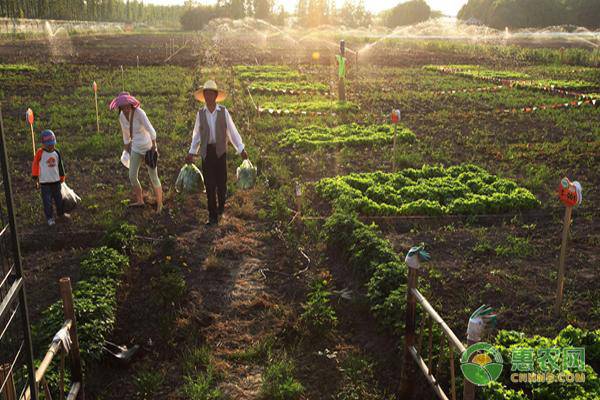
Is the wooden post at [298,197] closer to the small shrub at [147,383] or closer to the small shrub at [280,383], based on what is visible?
the small shrub at [280,383]

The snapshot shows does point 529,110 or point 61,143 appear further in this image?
point 529,110

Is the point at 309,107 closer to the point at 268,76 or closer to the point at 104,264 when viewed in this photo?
the point at 268,76

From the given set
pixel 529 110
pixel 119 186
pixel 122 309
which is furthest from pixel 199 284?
pixel 529 110

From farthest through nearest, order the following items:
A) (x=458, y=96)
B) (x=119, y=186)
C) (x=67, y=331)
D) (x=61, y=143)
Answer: (x=458, y=96) < (x=61, y=143) < (x=119, y=186) < (x=67, y=331)

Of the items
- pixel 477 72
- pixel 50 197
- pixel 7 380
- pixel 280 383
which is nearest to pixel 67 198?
pixel 50 197

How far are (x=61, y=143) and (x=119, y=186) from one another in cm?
437

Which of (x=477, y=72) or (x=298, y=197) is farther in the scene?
(x=477, y=72)

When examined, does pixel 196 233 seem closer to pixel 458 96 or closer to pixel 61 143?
pixel 61 143

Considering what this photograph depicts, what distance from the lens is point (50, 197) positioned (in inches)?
353

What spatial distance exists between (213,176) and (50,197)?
2.68 meters

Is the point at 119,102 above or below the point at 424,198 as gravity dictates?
above

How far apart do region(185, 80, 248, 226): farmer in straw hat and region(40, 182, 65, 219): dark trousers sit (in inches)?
87.3

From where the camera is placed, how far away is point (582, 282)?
7.02 m

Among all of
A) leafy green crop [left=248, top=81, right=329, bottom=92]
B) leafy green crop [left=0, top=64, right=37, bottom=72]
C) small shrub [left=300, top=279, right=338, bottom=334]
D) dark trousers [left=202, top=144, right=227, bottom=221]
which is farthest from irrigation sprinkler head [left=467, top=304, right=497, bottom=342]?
leafy green crop [left=0, top=64, right=37, bottom=72]
